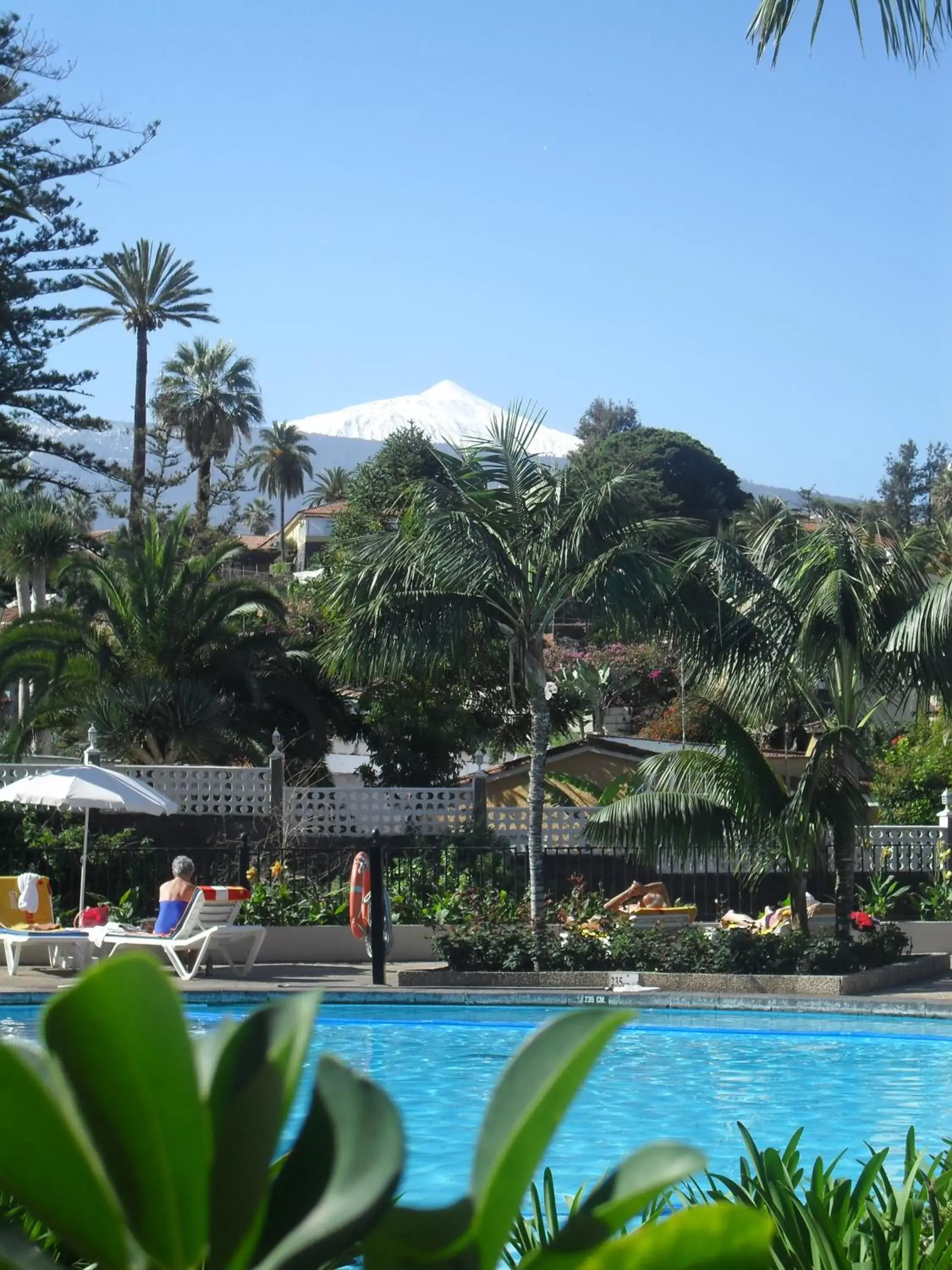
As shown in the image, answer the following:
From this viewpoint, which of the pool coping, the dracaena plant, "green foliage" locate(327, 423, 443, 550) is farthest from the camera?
"green foliage" locate(327, 423, 443, 550)

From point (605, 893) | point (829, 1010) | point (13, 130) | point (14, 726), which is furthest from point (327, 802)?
point (13, 130)

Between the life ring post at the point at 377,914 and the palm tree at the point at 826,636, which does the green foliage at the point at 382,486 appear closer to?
the life ring post at the point at 377,914

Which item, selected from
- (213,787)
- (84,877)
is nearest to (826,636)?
(84,877)

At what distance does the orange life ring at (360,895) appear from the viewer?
1577cm

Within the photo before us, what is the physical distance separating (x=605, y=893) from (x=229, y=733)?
8.27 metres

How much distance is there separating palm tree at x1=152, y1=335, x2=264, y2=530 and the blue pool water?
43.4 meters

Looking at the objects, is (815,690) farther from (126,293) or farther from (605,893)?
(126,293)

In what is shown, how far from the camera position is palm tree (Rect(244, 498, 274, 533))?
84.9 metres

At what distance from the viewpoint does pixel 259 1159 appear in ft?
3.32

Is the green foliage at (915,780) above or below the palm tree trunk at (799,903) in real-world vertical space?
above

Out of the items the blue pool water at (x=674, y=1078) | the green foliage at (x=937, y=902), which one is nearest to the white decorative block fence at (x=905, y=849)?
the green foliage at (x=937, y=902)

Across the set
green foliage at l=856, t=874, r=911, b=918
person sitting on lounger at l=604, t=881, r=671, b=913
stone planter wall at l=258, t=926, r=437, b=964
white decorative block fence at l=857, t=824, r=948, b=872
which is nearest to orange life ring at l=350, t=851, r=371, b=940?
stone planter wall at l=258, t=926, r=437, b=964

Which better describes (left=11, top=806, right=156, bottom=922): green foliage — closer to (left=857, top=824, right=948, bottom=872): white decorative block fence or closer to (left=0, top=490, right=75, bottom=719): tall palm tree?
(left=857, top=824, right=948, bottom=872): white decorative block fence

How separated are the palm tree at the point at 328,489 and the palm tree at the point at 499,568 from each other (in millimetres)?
61207
